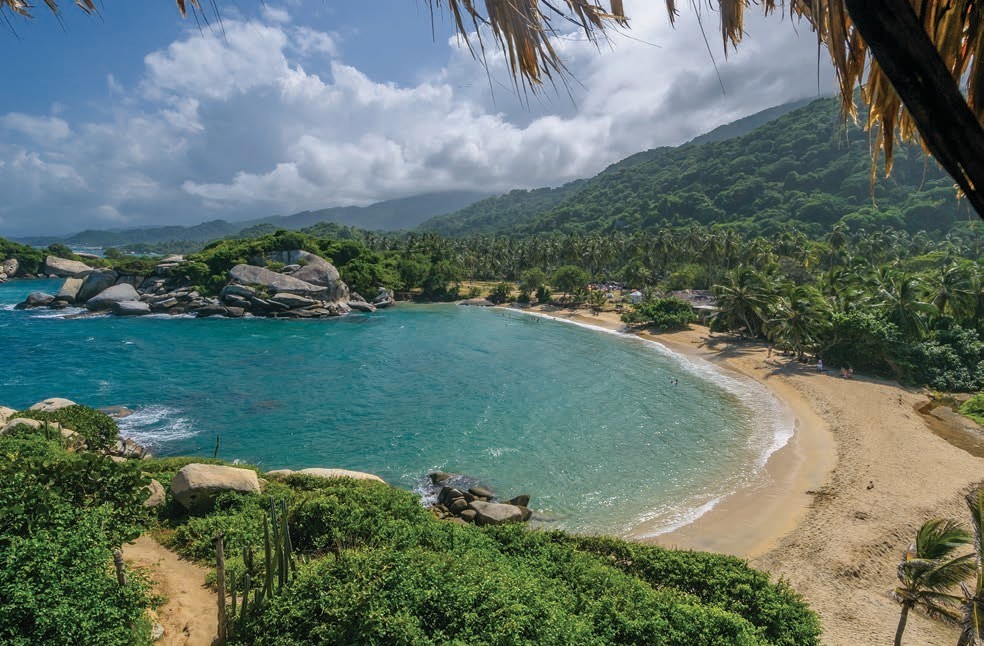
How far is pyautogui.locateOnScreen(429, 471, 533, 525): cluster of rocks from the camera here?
15711mm

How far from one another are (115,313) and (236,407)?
151ft

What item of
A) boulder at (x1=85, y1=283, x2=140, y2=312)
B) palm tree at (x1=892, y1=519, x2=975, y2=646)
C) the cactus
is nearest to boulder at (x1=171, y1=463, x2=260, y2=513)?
the cactus

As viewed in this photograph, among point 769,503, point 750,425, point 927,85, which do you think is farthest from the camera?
point 750,425

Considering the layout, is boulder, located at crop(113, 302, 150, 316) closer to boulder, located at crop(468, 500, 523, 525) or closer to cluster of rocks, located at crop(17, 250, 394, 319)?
cluster of rocks, located at crop(17, 250, 394, 319)

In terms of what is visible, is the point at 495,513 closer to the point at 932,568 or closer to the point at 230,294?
the point at 932,568

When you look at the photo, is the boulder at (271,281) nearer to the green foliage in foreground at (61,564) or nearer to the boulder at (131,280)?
the boulder at (131,280)

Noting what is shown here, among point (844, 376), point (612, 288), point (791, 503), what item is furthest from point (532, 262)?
point (791, 503)

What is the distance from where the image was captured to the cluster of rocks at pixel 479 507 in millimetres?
15711

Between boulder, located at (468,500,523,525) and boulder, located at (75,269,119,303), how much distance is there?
72.1m

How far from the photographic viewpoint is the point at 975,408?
82.3ft

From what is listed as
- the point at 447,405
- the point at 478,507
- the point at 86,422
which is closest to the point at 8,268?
the point at 86,422

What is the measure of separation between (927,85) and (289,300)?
221 feet

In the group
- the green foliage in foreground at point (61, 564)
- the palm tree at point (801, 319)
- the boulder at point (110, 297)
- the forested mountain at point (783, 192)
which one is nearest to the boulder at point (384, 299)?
the boulder at point (110, 297)

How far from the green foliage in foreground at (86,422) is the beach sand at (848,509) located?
65.2 ft
